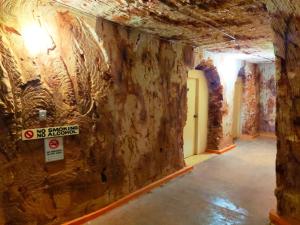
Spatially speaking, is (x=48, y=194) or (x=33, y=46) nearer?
(x=33, y=46)

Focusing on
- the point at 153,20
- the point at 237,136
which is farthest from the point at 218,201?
the point at 237,136

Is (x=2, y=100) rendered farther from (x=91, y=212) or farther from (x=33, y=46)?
(x=91, y=212)

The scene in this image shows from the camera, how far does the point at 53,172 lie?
2207mm

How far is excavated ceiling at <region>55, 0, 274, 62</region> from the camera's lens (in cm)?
210

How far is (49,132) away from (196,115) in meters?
3.31

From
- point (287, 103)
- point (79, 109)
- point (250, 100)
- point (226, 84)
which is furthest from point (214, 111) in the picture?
point (79, 109)

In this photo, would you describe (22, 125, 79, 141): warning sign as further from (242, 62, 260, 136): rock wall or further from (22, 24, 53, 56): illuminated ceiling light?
(242, 62, 260, 136): rock wall

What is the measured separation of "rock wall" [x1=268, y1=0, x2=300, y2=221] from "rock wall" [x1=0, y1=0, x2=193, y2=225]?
1.56 m

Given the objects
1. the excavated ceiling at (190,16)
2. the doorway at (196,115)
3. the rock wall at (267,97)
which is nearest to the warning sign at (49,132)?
the excavated ceiling at (190,16)

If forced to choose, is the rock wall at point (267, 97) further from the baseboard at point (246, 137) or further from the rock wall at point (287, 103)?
the rock wall at point (287, 103)

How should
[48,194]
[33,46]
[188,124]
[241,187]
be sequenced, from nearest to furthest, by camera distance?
[33,46], [48,194], [241,187], [188,124]

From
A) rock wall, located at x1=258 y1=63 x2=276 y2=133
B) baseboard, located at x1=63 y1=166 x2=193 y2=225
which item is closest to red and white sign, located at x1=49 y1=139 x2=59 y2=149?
baseboard, located at x1=63 y1=166 x2=193 y2=225

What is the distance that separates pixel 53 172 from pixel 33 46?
1.14m

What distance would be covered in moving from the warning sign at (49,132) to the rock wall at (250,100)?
5248mm
